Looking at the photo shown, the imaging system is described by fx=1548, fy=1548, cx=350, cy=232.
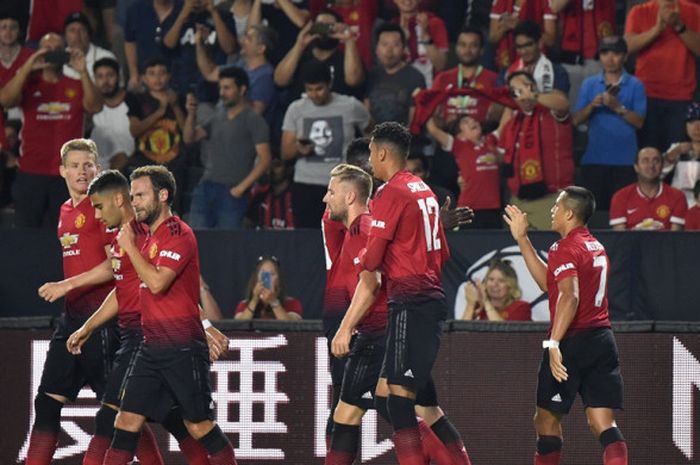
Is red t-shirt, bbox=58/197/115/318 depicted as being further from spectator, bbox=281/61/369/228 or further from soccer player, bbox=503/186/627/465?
spectator, bbox=281/61/369/228

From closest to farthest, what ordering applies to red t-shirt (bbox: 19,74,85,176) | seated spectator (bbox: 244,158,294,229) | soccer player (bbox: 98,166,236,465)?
soccer player (bbox: 98,166,236,465) → seated spectator (bbox: 244,158,294,229) → red t-shirt (bbox: 19,74,85,176)

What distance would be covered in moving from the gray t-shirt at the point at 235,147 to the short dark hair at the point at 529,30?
2.67 m

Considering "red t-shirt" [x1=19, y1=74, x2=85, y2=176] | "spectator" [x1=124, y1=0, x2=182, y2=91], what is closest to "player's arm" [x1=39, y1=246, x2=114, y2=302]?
"red t-shirt" [x1=19, y1=74, x2=85, y2=176]

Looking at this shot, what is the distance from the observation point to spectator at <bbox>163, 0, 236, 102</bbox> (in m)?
16.5

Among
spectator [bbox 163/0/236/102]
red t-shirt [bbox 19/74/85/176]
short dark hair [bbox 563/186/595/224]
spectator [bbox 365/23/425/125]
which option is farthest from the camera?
spectator [bbox 163/0/236/102]

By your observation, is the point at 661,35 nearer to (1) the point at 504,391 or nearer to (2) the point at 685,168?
(2) the point at 685,168

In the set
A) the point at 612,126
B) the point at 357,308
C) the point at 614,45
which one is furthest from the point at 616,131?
the point at 357,308

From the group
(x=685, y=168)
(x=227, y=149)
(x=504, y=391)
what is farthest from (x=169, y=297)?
(x=685, y=168)

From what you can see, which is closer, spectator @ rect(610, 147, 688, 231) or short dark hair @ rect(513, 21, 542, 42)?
spectator @ rect(610, 147, 688, 231)

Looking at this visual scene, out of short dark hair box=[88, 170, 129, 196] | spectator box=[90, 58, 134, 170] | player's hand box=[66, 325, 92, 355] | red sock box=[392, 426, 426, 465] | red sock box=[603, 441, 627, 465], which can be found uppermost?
spectator box=[90, 58, 134, 170]

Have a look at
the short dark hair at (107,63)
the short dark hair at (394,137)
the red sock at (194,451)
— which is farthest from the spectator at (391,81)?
the red sock at (194,451)

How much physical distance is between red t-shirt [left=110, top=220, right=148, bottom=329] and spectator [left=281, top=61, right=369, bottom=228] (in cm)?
503

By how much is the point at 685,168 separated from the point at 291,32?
454 cm

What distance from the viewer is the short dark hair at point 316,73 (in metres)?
14.9
